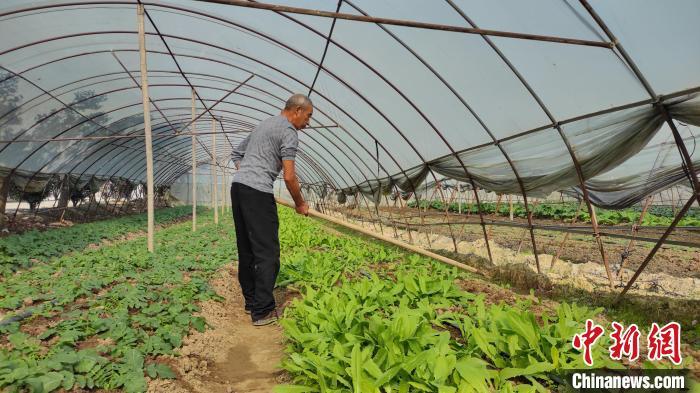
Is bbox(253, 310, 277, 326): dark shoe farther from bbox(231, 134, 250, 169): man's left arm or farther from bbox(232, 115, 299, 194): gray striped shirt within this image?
bbox(231, 134, 250, 169): man's left arm

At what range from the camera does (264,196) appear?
341 cm

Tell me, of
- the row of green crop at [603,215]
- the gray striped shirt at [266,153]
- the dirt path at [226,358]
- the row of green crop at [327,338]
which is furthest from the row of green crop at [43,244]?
the row of green crop at [603,215]

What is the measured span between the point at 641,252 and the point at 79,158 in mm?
18146

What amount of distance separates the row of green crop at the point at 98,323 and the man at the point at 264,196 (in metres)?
0.57

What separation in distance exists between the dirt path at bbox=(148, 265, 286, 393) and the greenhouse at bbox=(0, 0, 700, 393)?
0.02 metres

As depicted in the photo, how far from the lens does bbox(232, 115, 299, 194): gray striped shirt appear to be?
3.41 metres

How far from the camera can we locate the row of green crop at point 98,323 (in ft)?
6.88

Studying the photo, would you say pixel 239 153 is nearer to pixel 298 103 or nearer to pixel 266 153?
pixel 266 153

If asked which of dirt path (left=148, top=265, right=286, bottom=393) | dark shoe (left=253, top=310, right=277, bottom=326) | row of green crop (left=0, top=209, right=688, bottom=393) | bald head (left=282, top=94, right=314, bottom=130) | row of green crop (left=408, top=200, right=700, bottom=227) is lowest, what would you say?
dirt path (left=148, top=265, right=286, bottom=393)

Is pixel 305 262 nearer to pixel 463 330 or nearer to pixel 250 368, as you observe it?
pixel 250 368

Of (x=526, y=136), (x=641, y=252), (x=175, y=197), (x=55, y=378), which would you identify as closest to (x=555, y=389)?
(x=55, y=378)

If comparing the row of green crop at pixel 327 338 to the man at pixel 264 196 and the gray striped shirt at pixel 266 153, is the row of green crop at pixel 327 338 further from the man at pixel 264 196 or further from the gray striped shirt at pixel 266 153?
the gray striped shirt at pixel 266 153

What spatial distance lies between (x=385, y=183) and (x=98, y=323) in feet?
29.3

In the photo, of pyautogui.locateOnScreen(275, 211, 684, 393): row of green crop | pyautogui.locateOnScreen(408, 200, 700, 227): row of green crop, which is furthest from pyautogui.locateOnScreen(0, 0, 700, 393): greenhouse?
pyautogui.locateOnScreen(408, 200, 700, 227): row of green crop
